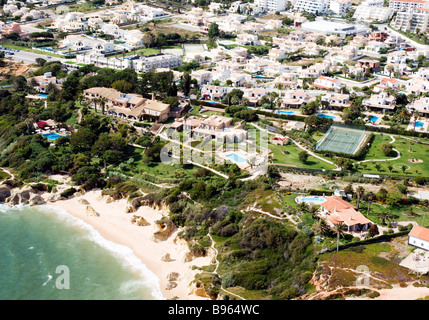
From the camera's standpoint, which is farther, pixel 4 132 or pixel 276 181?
pixel 4 132

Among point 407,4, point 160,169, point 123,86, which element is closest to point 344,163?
point 160,169

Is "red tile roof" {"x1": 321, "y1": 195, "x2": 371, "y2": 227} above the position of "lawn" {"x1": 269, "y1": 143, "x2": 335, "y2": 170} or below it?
above

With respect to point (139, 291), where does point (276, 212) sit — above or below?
above

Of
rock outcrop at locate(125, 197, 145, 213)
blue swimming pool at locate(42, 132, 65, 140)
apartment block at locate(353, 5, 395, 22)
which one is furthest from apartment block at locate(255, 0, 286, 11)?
rock outcrop at locate(125, 197, 145, 213)

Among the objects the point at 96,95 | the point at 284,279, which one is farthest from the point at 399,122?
the point at 96,95

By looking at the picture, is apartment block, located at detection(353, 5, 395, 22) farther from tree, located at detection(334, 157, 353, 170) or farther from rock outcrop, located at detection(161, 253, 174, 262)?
rock outcrop, located at detection(161, 253, 174, 262)

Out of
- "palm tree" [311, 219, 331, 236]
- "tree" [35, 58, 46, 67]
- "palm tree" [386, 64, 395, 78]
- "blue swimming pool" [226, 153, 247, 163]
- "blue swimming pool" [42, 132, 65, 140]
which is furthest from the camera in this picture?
"tree" [35, 58, 46, 67]

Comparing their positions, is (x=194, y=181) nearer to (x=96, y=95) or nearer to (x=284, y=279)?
(x=284, y=279)
